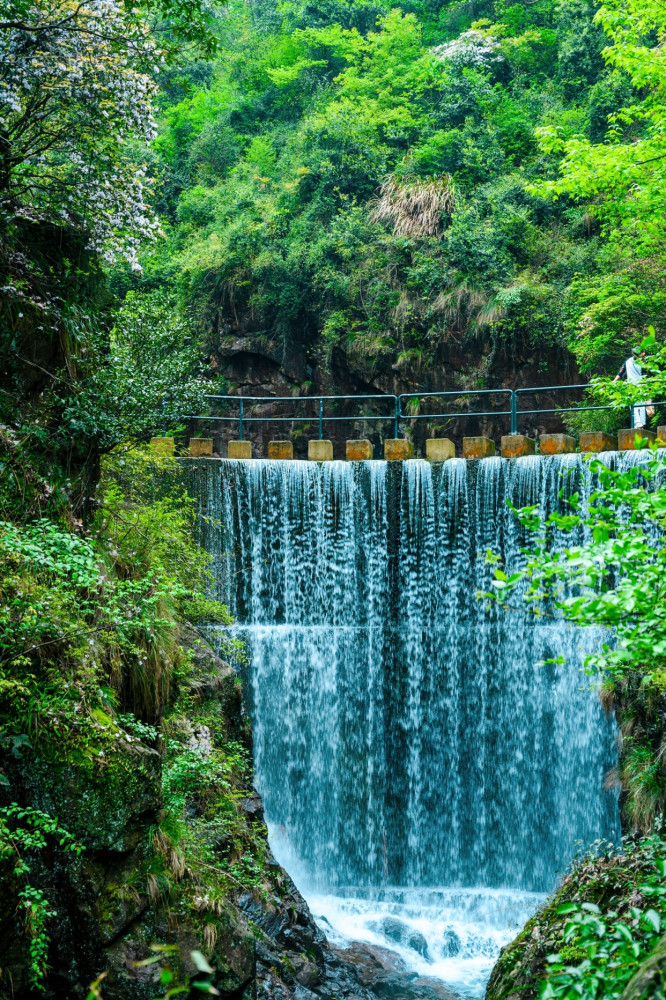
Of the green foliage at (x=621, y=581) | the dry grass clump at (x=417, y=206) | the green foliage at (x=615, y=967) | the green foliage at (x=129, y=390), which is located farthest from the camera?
the dry grass clump at (x=417, y=206)

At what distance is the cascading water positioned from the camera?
11141 millimetres

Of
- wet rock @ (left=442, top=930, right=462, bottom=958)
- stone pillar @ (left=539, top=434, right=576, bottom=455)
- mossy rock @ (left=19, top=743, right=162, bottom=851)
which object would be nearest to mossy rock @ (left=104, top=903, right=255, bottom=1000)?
mossy rock @ (left=19, top=743, right=162, bottom=851)

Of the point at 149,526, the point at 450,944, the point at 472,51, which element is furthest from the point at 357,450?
the point at 472,51

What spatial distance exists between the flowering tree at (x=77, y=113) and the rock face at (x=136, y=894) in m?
4.01

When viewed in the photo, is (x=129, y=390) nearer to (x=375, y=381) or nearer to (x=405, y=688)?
(x=405, y=688)

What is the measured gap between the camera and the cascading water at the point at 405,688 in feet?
36.6

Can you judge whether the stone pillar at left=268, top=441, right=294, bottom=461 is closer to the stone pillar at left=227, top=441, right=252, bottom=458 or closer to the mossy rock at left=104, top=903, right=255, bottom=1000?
the stone pillar at left=227, top=441, right=252, bottom=458

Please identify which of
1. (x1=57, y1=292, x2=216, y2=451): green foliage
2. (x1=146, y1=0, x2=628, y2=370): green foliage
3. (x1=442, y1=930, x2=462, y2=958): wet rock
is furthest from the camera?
(x1=146, y1=0, x2=628, y2=370): green foliage

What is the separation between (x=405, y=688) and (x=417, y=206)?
10.8 metres

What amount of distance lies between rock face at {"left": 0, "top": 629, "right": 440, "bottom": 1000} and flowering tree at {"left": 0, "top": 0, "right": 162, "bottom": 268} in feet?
13.1

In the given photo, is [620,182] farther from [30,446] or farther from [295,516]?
[30,446]

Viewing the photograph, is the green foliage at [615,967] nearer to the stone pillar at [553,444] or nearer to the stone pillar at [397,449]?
the stone pillar at [553,444]

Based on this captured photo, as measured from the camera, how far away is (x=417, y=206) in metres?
18.1

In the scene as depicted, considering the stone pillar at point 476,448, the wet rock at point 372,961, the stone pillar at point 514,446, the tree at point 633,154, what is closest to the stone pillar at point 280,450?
the stone pillar at point 476,448
